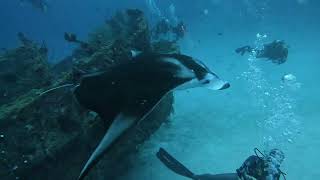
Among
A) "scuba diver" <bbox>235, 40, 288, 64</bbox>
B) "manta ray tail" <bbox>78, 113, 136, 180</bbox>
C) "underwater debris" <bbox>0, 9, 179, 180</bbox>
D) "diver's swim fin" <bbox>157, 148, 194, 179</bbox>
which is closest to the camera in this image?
"manta ray tail" <bbox>78, 113, 136, 180</bbox>

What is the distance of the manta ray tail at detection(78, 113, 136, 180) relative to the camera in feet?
8.69

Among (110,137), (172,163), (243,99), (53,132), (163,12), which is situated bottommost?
(53,132)

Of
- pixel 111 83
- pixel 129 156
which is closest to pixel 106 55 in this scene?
pixel 129 156

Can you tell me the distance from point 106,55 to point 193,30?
27.5 m

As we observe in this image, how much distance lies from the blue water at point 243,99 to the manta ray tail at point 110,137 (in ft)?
18.9

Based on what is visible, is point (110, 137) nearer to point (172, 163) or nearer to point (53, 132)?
point (53, 132)

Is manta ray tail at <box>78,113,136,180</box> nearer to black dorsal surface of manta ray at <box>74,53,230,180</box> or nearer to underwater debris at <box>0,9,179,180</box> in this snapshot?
black dorsal surface of manta ray at <box>74,53,230,180</box>

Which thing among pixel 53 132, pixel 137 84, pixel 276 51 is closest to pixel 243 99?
pixel 276 51

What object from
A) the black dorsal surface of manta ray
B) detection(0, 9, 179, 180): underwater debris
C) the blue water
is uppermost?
the blue water

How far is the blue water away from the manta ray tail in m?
5.75

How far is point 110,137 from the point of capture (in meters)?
2.82

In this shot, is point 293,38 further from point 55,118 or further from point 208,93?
point 55,118

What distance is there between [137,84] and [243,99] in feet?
38.5

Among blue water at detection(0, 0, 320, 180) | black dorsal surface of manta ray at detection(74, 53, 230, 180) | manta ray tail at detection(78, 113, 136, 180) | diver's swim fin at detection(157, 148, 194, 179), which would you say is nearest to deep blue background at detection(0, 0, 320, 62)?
blue water at detection(0, 0, 320, 180)
